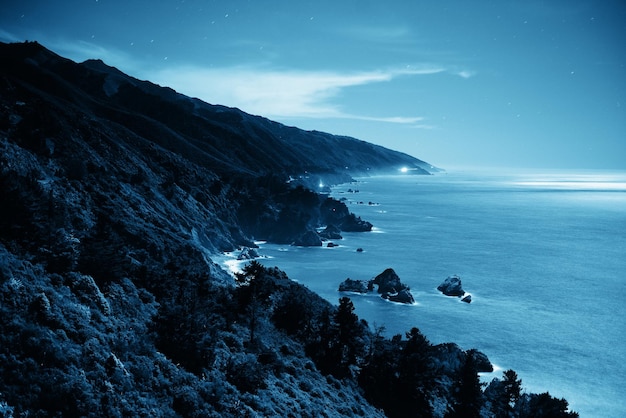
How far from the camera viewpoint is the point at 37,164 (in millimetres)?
37125

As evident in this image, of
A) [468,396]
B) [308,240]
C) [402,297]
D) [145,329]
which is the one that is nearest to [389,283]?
[402,297]

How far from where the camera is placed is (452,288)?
7081cm

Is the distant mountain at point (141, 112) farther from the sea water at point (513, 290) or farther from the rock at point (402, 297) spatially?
the rock at point (402, 297)

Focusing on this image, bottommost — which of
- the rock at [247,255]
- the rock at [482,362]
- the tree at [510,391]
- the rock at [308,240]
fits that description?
the rock at [482,362]

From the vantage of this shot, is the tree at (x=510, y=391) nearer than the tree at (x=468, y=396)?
No

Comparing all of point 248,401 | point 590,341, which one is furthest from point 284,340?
point 590,341

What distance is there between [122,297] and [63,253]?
384cm

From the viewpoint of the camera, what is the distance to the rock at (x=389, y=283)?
69.5 meters

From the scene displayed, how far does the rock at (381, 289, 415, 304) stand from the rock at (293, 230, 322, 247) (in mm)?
39264

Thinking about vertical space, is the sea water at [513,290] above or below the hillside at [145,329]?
below

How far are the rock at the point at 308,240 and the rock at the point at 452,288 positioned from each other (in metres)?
39.8

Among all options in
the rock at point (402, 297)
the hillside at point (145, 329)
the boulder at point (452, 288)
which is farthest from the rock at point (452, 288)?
the hillside at point (145, 329)

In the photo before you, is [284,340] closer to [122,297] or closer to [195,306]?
[195,306]

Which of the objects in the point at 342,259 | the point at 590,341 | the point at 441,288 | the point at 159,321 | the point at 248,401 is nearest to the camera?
the point at 248,401
